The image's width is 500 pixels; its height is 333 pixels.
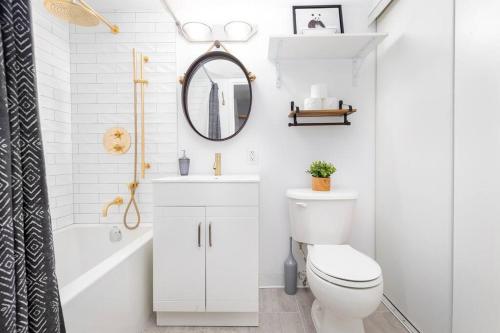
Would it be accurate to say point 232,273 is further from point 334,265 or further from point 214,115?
point 214,115

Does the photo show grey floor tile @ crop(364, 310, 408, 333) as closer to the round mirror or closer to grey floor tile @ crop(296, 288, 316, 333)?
grey floor tile @ crop(296, 288, 316, 333)

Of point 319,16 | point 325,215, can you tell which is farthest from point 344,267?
point 319,16

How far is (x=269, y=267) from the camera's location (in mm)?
2035

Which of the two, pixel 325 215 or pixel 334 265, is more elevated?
pixel 325 215

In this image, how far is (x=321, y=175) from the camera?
184 centimetres

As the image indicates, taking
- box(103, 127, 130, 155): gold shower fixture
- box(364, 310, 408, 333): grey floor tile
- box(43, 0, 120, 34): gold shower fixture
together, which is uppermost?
box(43, 0, 120, 34): gold shower fixture

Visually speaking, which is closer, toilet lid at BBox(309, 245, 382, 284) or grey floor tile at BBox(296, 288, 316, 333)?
toilet lid at BBox(309, 245, 382, 284)

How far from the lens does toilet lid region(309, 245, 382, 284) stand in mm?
1237

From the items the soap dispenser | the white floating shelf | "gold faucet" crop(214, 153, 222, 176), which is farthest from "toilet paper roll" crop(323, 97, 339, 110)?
the soap dispenser

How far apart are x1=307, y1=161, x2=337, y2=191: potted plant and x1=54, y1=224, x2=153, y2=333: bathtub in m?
1.20

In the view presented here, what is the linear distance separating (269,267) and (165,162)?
1.16 meters

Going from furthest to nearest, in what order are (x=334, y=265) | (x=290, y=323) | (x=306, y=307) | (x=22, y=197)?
(x=306, y=307) < (x=290, y=323) < (x=334, y=265) < (x=22, y=197)

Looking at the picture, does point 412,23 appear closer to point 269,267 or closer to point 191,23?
point 191,23

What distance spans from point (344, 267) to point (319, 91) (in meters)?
1.18
